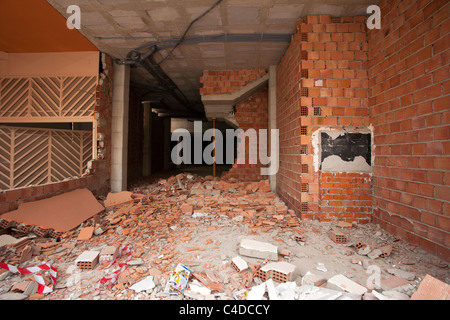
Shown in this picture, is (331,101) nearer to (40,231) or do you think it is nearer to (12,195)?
(40,231)

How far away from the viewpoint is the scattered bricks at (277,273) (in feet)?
6.91

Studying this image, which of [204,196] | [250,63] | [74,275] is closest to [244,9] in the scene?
[250,63]

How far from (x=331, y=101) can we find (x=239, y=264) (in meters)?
3.12

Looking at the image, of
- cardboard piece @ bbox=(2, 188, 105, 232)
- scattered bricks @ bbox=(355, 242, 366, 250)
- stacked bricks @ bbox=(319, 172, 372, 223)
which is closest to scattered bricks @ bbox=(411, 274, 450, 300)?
scattered bricks @ bbox=(355, 242, 366, 250)

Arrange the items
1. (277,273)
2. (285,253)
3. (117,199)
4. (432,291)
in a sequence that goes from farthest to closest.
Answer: (117,199)
(285,253)
(277,273)
(432,291)

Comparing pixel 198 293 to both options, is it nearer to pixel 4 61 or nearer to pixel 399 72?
pixel 399 72

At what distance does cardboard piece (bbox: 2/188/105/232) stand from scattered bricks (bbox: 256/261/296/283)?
3.27 metres

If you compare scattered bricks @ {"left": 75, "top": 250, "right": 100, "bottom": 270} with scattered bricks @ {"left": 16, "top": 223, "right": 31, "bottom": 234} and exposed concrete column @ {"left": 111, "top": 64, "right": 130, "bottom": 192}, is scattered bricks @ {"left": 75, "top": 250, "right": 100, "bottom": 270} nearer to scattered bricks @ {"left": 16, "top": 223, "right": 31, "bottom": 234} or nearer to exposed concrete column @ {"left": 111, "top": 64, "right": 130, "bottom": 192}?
scattered bricks @ {"left": 16, "top": 223, "right": 31, "bottom": 234}

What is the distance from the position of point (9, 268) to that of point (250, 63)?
598cm

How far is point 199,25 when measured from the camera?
4.11 meters

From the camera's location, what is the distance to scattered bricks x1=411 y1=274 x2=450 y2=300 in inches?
66.8

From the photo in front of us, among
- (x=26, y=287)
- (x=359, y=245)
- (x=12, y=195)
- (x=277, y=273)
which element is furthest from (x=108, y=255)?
(x=359, y=245)

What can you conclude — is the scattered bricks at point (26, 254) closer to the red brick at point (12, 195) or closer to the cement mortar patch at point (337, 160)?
the red brick at point (12, 195)

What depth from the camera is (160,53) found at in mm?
5148
